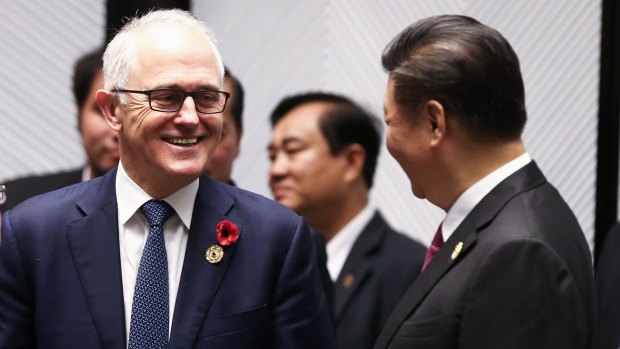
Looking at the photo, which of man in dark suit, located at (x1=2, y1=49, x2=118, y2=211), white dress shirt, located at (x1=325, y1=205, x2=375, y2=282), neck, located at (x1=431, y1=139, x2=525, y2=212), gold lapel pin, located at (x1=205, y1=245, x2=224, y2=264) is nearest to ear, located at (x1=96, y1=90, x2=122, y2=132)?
gold lapel pin, located at (x1=205, y1=245, x2=224, y2=264)

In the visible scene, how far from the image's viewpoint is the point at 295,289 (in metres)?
2.65

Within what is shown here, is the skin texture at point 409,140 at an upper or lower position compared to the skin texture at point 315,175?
upper

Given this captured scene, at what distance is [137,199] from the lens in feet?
8.76

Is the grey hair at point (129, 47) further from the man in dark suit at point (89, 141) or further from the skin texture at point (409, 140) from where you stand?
the man in dark suit at point (89, 141)

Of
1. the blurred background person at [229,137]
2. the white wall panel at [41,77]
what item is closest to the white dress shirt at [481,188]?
the blurred background person at [229,137]

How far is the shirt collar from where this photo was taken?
2.67 meters

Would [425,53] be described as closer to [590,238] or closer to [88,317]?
[88,317]

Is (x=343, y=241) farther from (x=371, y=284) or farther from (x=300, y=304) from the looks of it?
(x=300, y=304)

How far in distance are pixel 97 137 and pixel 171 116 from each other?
5.18 feet

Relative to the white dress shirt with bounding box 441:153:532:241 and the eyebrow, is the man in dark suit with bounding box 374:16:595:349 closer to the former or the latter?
the white dress shirt with bounding box 441:153:532:241

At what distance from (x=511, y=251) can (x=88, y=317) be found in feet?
3.18

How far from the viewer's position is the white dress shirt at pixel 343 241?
4.38m

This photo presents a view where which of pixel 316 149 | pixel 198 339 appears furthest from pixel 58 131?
pixel 198 339

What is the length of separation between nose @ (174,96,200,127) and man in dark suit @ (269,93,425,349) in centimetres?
158
